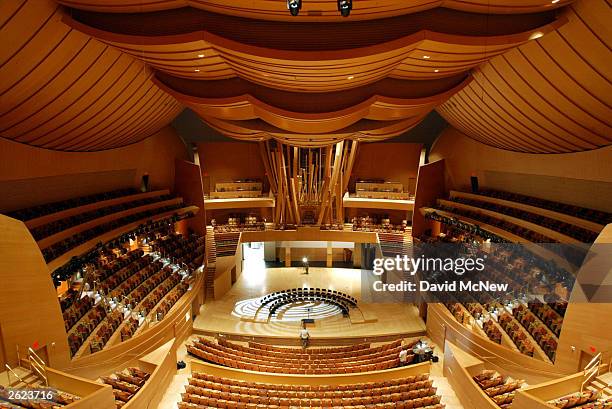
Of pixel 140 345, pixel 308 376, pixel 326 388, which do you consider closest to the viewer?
pixel 326 388

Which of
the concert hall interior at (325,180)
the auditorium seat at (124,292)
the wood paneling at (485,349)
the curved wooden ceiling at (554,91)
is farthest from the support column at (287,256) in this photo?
the curved wooden ceiling at (554,91)

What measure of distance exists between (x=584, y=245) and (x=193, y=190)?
14.6 m

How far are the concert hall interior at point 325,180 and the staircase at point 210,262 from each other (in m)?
0.08

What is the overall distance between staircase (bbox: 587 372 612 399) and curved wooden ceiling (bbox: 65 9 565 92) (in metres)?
5.84

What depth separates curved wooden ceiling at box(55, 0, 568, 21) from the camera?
19.0 ft

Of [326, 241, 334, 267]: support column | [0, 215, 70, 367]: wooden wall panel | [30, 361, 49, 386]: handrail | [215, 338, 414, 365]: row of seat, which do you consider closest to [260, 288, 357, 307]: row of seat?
[326, 241, 334, 267]: support column

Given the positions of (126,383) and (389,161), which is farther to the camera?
(389,161)

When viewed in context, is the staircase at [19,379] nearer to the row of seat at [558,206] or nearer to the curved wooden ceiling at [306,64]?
the curved wooden ceiling at [306,64]

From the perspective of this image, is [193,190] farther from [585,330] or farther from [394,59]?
[585,330]

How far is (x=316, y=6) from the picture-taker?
5.86m

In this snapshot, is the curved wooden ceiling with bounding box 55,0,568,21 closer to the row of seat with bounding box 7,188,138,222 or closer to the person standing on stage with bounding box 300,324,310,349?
the row of seat with bounding box 7,188,138,222

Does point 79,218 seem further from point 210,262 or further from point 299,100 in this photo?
point 299,100

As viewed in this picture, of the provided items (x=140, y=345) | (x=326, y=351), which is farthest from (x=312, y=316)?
(x=140, y=345)

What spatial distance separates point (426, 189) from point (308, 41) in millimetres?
12992
